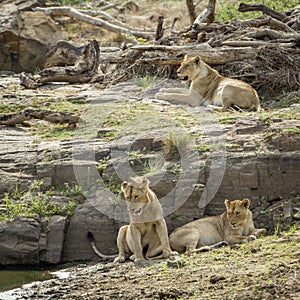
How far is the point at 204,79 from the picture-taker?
16.5m

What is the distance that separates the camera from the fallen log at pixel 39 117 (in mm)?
15250

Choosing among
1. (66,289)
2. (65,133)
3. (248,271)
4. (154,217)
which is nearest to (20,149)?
(65,133)

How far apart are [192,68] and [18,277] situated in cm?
635

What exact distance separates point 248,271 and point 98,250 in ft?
11.6

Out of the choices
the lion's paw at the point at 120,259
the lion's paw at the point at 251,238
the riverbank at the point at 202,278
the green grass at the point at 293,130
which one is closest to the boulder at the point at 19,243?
the riverbank at the point at 202,278

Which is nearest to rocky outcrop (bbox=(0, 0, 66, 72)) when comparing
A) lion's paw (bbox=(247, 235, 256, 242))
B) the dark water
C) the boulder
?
the boulder

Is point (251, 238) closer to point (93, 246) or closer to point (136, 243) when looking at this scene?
point (136, 243)

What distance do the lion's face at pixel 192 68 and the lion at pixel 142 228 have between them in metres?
4.94

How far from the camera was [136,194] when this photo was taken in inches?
463

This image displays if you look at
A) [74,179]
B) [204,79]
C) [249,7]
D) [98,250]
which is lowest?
[98,250]

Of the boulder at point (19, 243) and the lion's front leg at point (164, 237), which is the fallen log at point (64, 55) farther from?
the lion's front leg at point (164, 237)

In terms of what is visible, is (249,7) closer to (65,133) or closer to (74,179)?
(65,133)

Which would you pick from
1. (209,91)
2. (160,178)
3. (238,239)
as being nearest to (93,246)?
(160,178)

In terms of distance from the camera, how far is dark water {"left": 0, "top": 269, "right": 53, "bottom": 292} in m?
11.3
